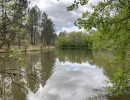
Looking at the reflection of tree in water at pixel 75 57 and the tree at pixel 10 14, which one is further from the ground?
the tree at pixel 10 14

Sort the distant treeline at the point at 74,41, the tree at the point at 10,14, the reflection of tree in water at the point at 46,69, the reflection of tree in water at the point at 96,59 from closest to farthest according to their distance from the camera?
the tree at the point at 10,14 → the reflection of tree in water at the point at 46,69 → the reflection of tree in water at the point at 96,59 → the distant treeline at the point at 74,41

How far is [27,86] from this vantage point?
11078mm

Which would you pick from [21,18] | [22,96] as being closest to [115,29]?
[21,18]

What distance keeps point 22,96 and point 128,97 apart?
227 inches

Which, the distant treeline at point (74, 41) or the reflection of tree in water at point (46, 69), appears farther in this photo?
the distant treeline at point (74, 41)

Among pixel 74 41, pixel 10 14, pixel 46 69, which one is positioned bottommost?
pixel 46 69

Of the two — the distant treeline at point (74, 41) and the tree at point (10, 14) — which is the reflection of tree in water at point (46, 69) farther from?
the distant treeline at point (74, 41)

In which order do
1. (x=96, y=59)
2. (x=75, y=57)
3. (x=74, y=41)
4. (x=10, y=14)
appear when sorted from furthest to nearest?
(x=74, y=41)
(x=75, y=57)
(x=96, y=59)
(x=10, y=14)

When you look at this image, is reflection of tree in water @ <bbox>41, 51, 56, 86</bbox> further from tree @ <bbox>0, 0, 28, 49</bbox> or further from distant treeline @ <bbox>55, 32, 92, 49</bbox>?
distant treeline @ <bbox>55, 32, 92, 49</bbox>

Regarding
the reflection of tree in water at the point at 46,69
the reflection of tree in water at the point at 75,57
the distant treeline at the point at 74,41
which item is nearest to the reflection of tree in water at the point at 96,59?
the reflection of tree in water at the point at 75,57

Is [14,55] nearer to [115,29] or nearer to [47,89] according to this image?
[115,29]

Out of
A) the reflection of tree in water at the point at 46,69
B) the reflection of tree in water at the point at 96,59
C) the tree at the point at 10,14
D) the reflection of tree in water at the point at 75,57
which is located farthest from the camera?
the reflection of tree in water at the point at 75,57

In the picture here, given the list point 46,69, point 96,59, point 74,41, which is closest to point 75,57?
point 96,59

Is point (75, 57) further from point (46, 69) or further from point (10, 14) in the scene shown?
point (10, 14)
